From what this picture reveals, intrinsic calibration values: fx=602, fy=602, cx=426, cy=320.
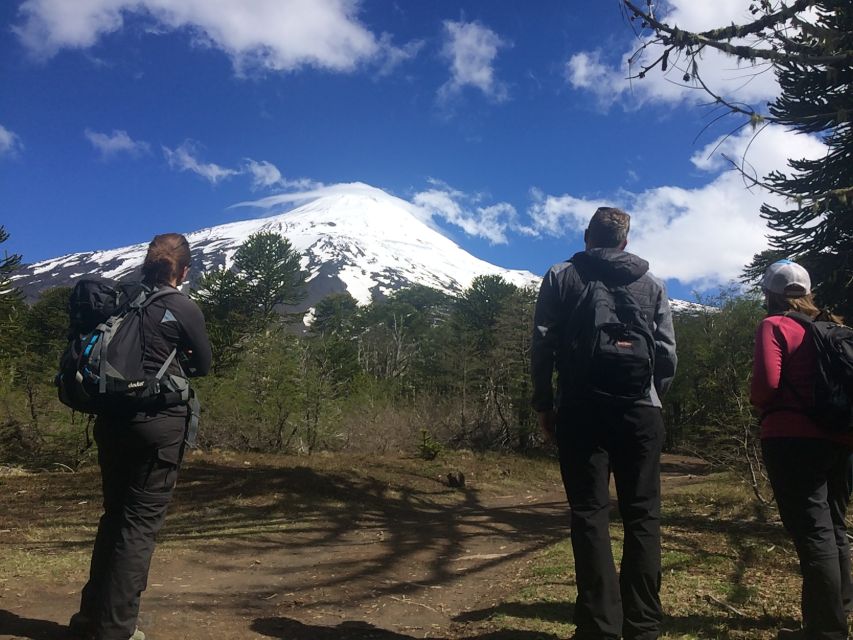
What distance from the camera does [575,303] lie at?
8.38 ft

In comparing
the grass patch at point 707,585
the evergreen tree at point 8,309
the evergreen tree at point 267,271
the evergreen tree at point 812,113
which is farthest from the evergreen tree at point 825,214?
the evergreen tree at point 267,271

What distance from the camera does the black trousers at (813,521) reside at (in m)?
2.38

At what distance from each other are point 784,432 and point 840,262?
909cm

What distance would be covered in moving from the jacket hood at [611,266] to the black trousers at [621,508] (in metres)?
0.56

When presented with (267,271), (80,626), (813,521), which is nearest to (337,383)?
(80,626)

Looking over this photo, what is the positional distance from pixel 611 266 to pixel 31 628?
308 centimetres

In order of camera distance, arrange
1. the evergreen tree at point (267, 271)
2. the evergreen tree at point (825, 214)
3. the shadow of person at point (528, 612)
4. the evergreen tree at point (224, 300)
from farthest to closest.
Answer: the evergreen tree at point (267, 271), the evergreen tree at point (224, 300), the evergreen tree at point (825, 214), the shadow of person at point (528, 612)

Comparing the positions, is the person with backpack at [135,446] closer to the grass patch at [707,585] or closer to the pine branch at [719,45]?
the grass patch at [707,585]

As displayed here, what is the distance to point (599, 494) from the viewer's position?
94.1 inches

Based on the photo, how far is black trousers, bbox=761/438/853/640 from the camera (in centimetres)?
238

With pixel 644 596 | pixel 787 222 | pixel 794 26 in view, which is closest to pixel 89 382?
pixel 644 596

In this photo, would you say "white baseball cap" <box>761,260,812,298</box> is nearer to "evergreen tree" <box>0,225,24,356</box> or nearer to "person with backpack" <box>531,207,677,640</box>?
"person with backpack" <box>531,207,677,640</box>

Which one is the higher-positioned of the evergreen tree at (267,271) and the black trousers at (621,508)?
the evergreen tree at (267,271)

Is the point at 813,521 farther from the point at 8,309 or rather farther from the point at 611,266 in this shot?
the point at 8,309
